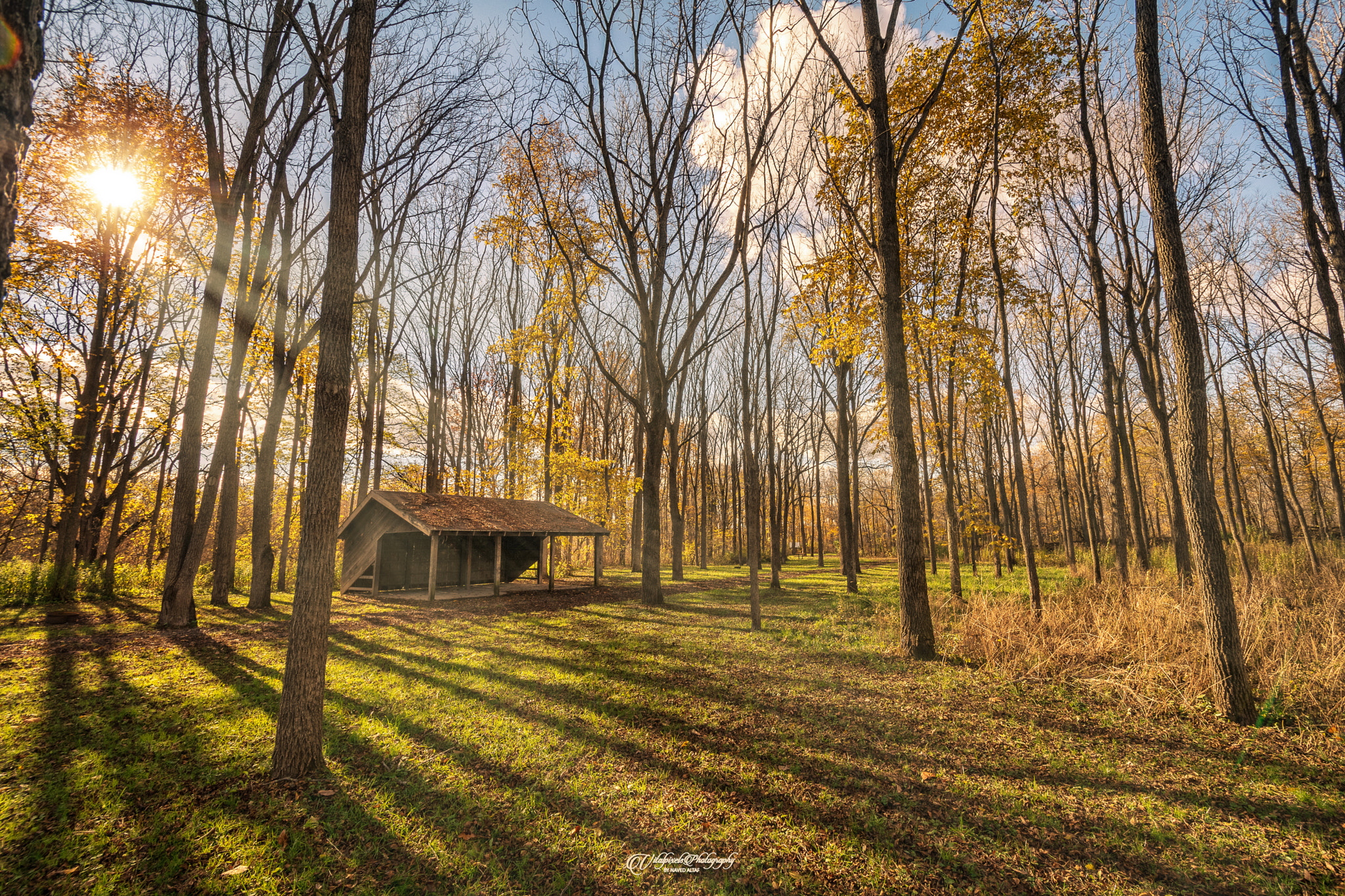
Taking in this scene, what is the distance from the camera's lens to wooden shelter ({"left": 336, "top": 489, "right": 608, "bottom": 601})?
1294 cm

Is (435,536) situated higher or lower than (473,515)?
lower

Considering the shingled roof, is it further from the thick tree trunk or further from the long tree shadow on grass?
the thick tree trunk

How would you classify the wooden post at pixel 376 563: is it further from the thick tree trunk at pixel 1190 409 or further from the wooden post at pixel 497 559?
the thick tree trunk at pixel 1190 409

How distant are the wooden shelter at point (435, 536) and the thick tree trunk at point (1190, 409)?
13.0 metres

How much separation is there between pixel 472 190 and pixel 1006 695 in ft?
56.6

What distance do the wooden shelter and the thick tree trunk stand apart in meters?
13.0

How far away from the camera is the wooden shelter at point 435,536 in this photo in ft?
42.4

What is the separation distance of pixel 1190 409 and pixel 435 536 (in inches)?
543

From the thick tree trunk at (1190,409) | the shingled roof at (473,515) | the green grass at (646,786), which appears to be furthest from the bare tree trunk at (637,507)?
the thick tree trunk at (1190,409)

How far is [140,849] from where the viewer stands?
2.78 m

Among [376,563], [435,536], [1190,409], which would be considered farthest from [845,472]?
[376,563]

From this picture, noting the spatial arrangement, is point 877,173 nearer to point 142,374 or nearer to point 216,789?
point 216,789

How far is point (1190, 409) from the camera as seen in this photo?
4672 millimetres

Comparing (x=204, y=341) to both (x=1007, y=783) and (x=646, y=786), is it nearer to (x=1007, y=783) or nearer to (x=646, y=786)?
(x=646, y=786)
